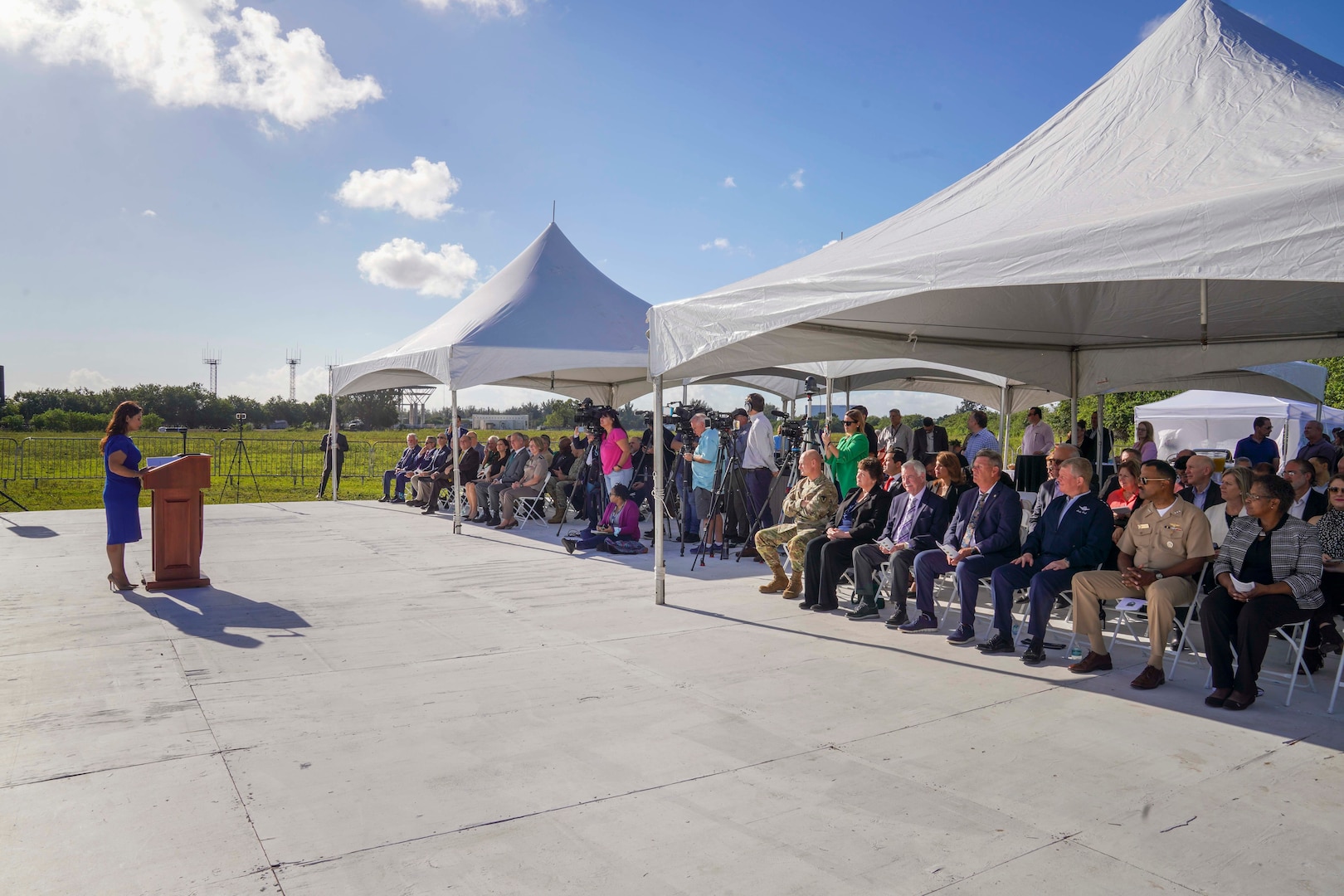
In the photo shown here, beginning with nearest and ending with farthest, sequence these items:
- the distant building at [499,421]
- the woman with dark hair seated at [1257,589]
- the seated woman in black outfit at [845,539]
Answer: the woman with dark hair seated at [1257,589] < the seated woman in black outfit at [845,539] < the distant building at [499,421]

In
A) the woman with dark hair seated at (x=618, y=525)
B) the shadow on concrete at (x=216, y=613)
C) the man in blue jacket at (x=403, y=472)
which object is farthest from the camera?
the man in blue jacket at (x=403, y=472)

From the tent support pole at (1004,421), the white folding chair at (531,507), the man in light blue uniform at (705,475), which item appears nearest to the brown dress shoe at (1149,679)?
the man in light blue uniform at (705,475)

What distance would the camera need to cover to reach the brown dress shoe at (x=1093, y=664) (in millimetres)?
4711

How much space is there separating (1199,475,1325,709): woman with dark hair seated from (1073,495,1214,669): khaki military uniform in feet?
0.82

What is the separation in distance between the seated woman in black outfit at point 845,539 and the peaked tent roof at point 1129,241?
1332 mm

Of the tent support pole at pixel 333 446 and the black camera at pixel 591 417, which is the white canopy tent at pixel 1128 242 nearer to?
the black camera at pixel 591 417

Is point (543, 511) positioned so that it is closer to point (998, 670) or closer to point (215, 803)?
point (998, 670)

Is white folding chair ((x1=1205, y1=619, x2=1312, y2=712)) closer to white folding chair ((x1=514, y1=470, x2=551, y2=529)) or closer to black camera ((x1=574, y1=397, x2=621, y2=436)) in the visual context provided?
black camera ((x1=574, y1=397, x2=621, y2=436))

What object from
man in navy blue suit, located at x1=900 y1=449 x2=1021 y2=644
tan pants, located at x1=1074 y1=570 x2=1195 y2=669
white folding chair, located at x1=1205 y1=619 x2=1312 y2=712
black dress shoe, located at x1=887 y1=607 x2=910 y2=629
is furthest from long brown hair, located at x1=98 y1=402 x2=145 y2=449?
white folding chair, located at x1=1205 y1=619 x2=1312 y2=712

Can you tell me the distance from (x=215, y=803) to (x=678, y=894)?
1.78m

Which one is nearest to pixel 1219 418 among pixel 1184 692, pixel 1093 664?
pixel 1093 664

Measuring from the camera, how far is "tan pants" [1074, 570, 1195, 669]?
4438 mm

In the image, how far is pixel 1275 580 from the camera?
4137 mm

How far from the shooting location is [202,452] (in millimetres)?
19062
